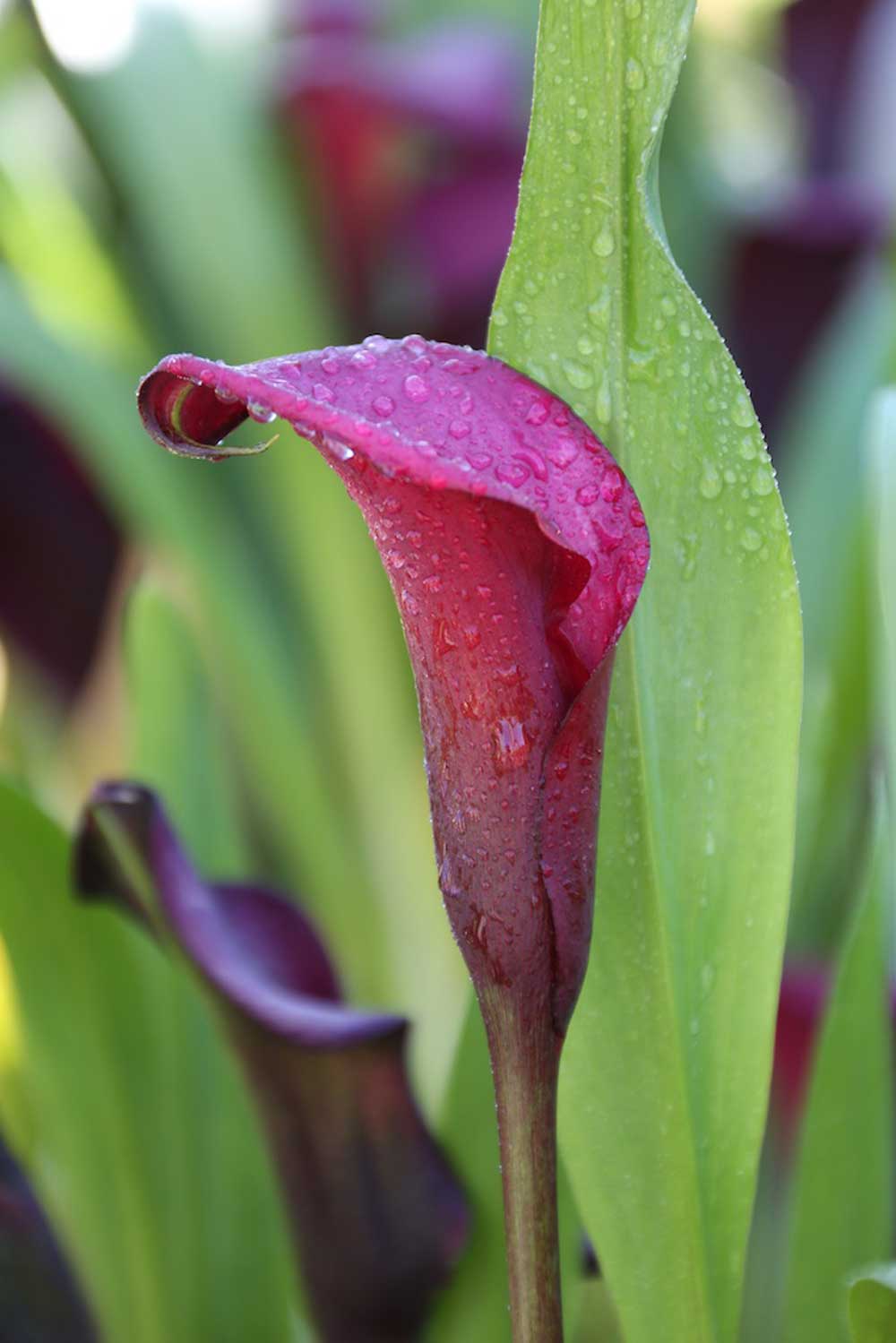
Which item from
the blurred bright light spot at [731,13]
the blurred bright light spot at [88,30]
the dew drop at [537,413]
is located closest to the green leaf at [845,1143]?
the dew drop at [537,413]

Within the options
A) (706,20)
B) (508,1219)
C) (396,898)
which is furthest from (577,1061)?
(706,20)

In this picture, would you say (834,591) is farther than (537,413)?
Yes

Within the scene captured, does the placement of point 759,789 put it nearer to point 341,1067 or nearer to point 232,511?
point 341,1067

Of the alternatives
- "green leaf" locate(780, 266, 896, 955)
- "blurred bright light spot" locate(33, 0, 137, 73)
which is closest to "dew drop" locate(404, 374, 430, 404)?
"green leaf" locate(780, 266, 896, 955)

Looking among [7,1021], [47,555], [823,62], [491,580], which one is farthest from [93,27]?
[491,580]

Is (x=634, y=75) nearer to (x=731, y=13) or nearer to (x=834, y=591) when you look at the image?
(x=834, y=591)

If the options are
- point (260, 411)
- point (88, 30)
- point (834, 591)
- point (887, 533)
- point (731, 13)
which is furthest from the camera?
point (731, 13)
